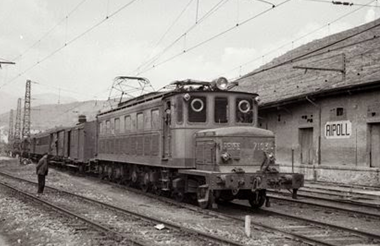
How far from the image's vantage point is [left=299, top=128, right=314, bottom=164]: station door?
998 inches

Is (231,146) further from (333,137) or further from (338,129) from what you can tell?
(333,137)

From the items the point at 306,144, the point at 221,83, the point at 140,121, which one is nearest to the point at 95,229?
the point at 221,83

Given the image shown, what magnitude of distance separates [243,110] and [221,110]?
0.67 m

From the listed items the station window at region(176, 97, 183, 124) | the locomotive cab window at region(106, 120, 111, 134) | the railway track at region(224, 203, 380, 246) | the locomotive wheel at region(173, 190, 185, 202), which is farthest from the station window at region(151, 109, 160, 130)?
the locomotive cab window at region(106, 120, 111, 134)

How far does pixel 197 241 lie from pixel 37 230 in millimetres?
→ 3708

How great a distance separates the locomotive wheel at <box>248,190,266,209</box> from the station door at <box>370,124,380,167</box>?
9032 mm

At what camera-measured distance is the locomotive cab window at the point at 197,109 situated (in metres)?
13.9

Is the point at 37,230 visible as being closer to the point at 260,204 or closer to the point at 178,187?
the point at 178,187

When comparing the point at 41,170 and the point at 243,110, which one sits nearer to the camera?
the point at 243,110

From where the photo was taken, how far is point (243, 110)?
14250 millimetres

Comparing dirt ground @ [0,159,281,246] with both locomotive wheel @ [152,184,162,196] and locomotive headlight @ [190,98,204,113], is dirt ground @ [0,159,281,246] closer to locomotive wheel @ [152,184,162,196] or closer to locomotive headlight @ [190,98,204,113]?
locomotive wheel @ [152,184,162,196]

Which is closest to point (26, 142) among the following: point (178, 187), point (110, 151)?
point (110, 151)

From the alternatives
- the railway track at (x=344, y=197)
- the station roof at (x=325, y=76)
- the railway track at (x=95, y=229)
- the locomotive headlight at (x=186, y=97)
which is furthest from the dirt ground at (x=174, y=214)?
the station roof at (x=325, y=76)

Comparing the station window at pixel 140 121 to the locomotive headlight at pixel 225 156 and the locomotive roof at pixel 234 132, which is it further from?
the locomotive headlight at pixel 225 156
